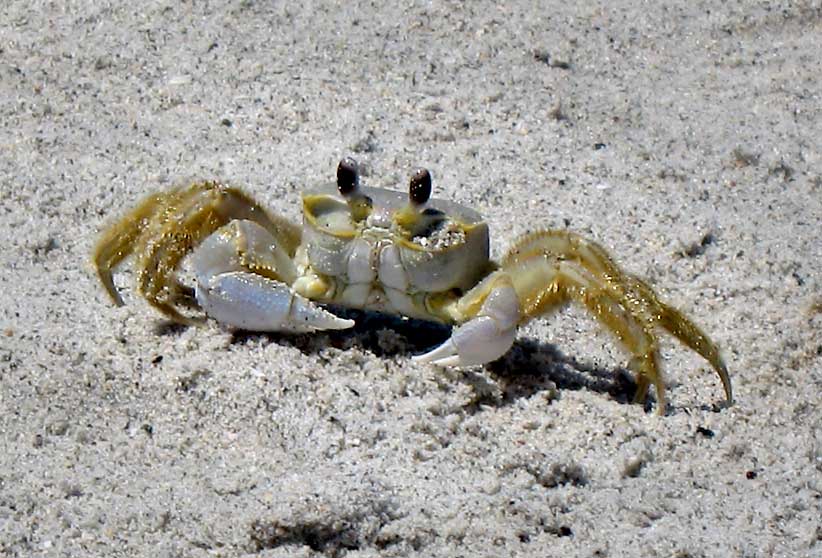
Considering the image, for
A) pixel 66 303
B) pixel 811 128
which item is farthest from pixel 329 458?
pixel 811 128

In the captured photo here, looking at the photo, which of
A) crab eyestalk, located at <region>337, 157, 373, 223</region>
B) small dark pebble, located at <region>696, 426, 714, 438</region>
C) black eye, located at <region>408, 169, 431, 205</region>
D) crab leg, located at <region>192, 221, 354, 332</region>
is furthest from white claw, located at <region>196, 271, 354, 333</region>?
small dark pebble, located at <region>696, 426, 714, 438</region>

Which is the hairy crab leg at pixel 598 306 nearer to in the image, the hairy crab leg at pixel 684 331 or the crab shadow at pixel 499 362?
the hairy crab leg at pixel 684 331

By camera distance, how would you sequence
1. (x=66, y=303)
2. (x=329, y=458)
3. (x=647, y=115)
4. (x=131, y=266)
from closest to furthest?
1. (x=329, y=458)
2. (x=66, y=303)
3. (x=131, y=266)
4. (x=647, y=115)

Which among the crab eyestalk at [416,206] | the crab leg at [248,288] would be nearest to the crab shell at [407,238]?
the crab eyestalk at [416,206]

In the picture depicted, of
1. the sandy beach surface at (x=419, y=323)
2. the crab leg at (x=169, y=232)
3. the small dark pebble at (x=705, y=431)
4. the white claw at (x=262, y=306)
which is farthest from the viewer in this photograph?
the crab leg at (x=169, y=232)

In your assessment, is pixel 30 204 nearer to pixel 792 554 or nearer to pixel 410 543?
pixel 410 543

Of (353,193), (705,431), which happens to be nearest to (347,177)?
(353,193)
